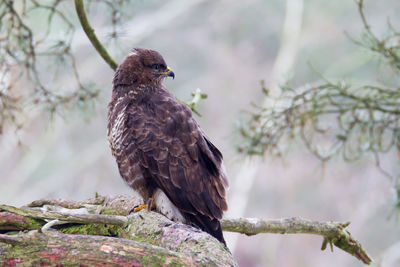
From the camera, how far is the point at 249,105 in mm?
10297

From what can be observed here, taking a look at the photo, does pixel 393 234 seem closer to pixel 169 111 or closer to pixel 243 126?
pixel 243 126

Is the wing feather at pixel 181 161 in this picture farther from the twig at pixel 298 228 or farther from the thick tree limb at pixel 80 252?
the thick tree limb at pixel 80 252

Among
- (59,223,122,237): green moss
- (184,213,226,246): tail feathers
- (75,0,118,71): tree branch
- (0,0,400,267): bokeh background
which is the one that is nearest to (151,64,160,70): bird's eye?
(75,0,118,71): tree branch

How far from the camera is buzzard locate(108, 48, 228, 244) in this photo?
2688 millimetres

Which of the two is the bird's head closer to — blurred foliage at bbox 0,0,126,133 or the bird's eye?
the bird's eye

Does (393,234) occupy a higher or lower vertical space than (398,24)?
lower

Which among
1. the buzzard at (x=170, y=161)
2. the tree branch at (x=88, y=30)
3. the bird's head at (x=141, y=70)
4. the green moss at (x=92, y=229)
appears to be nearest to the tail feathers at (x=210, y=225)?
the buzzard at (x=170, y=161)

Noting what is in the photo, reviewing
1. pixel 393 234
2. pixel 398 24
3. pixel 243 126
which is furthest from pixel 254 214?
pixel 243 126

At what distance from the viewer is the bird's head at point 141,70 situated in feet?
10.4

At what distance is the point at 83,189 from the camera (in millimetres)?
8961

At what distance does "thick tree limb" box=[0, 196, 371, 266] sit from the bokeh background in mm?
6325

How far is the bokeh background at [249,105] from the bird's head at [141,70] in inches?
231

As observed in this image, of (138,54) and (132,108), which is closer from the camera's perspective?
(132,108)

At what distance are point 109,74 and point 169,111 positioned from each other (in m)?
6.84
